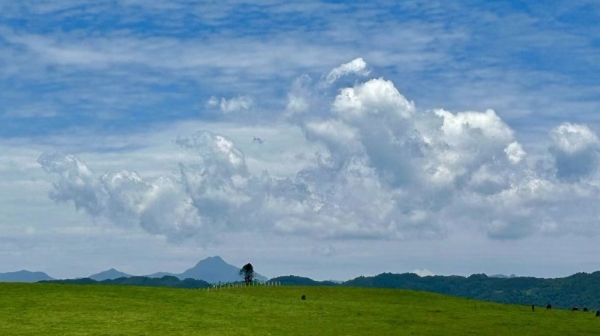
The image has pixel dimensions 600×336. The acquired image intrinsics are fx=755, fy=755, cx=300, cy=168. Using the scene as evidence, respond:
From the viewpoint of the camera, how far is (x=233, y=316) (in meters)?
77.7

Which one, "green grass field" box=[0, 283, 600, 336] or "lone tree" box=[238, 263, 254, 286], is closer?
"green grass field" box=[0, 283, 600, 336]

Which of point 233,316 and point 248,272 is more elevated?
point 248,272

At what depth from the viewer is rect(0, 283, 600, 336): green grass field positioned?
6819 centimetres

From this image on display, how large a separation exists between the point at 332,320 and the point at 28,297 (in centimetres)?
3278

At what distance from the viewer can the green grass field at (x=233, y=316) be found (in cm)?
6819

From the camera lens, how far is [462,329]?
248ft

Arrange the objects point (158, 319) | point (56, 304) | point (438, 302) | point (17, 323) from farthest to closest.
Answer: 1. point (438, 302)
2. point (56, 304)
3. point (158, 319)
4. point (17, 323)

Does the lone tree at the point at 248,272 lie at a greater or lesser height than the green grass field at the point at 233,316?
greater

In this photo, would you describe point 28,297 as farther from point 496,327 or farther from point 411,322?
point 496,327

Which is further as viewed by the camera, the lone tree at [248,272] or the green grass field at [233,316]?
the lone tree at [248,272]

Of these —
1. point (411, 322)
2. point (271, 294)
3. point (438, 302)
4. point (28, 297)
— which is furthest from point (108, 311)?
point (438, 302)

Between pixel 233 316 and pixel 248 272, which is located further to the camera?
pixel 248 272

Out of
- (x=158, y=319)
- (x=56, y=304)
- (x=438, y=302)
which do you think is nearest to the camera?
(x=158, y=319)

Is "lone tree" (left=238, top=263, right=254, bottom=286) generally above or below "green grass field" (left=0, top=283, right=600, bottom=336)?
above
